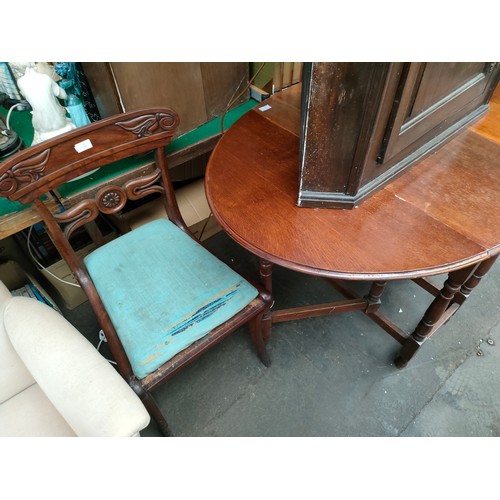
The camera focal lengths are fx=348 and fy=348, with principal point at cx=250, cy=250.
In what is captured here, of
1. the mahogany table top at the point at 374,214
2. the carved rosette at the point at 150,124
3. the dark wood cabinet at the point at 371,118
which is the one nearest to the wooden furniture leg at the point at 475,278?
the mahogany table top at the point at 374,214

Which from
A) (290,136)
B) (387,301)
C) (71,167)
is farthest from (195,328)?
(387,301)

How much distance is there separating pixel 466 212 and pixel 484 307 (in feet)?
3.41

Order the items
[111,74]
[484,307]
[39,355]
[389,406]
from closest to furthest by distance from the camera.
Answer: [39,355], [111,74], [389,406], [484,307]

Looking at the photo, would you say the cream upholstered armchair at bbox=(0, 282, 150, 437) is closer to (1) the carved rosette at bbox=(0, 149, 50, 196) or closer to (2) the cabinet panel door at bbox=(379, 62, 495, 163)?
(1) the carved rosette at bbox=(0, 149, 50, 196)

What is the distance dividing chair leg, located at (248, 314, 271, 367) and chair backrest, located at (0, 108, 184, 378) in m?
0.47

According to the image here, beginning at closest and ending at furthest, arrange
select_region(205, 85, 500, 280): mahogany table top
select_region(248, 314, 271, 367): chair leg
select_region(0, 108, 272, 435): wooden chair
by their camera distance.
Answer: select_region(205, 85, 500, 280): mahogany table top < select_region(0, 108, 272, 435): wooden chair < select_region(248, 314, 271, 367): chair leg

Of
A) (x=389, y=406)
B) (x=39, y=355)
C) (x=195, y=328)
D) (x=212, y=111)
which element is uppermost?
(x=212, y=111)

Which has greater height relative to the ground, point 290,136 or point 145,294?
point 290,136

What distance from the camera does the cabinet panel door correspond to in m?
0.78

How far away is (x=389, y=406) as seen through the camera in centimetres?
141

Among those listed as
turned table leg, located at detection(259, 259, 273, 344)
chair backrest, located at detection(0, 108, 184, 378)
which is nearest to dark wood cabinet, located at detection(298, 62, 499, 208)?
turned table leg, located at detection(259, 259, 273, 344)

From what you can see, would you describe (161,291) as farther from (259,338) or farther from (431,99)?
(431,99)

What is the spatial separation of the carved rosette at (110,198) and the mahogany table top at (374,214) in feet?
0.96

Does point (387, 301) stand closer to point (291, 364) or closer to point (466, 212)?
point (291, 364)
